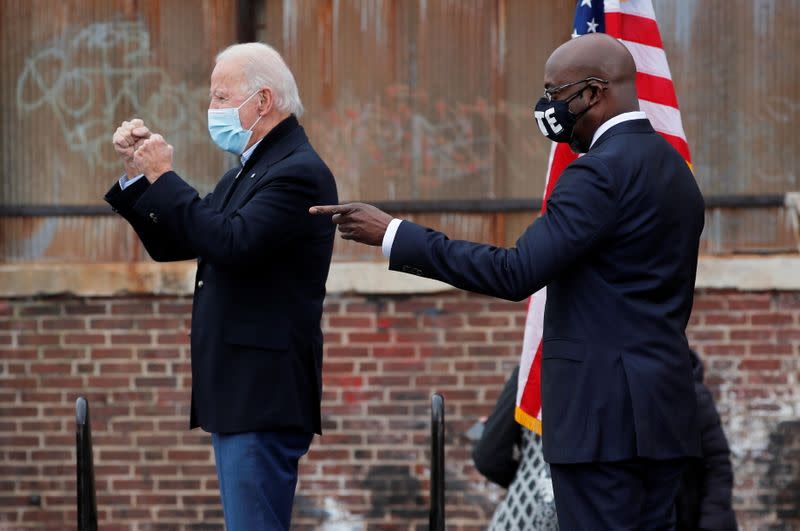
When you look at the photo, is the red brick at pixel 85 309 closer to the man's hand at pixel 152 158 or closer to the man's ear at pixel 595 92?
the man's hand at pixel 152 158

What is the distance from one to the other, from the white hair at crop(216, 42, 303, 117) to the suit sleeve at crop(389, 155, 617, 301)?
3.04 ft

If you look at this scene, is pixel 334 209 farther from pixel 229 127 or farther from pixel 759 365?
pixel 759 365

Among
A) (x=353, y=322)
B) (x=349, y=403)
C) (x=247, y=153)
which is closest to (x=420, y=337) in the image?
(x=353, y=322)

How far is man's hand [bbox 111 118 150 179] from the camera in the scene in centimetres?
379

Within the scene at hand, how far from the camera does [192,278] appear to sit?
22.0ft

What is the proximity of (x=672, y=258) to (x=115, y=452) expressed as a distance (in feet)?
14.4

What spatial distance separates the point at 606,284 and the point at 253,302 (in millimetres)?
1134

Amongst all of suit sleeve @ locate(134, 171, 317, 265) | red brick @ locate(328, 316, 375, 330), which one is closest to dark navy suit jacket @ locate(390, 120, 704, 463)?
suit sleeve @ locate(134, 171, 317, 265)

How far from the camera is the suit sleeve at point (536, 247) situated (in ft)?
10.1

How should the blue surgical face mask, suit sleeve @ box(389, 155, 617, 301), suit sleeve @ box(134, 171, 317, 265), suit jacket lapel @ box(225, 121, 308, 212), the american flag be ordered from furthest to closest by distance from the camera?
the american flag
the blue surgical face mask
suit jacket lapel @ box(225, 121, 308, 212)
suit sleeve @ box(134, 171, 317, 265)
suit sleeve @ box(389, 155, 617, 301)

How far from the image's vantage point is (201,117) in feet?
22.4

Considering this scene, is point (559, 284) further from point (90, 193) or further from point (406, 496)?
point (90, 193)

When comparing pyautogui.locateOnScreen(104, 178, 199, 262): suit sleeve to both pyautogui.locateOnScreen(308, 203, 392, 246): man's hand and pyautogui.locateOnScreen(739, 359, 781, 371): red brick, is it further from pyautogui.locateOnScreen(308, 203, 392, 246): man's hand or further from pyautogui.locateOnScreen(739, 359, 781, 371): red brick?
pyautogui.locateOnScreen(739, 359, 781, 371): red brick

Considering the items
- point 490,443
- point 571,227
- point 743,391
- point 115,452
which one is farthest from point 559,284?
point 115,452
